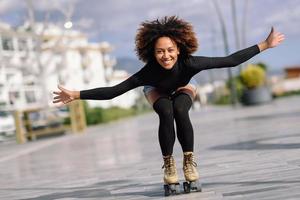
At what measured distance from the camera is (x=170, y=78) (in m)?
4.64

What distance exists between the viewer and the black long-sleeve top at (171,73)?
4602 mm

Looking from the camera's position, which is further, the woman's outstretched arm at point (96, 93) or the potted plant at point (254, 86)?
the potted plant at point (254, 86)

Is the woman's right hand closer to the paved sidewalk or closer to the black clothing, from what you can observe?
the black clothing

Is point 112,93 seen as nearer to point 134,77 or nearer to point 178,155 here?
point 134,77

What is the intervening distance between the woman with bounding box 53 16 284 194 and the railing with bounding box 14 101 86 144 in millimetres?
18256

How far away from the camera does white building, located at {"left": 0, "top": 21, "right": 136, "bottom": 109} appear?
4709cm

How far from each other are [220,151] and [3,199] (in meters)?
3.53

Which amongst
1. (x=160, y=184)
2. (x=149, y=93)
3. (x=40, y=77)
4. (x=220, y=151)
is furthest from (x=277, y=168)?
(x=40, y=77)

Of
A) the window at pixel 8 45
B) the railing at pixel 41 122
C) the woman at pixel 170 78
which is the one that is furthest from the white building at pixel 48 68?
the woman at pixel 170 78

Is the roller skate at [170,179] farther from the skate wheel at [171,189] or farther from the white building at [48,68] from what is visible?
the white building at [48,68]

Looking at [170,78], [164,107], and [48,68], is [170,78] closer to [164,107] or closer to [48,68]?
[164,107]

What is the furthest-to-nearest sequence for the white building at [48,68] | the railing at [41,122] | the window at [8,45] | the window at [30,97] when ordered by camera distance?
the window at [30,97], the window at [8,45], the white building at [48,68], the railing at [41,122]

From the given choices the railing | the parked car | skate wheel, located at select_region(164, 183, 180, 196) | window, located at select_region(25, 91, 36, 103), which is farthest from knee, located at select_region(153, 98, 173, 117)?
window, located at select_region(25, 91, 36, 103)

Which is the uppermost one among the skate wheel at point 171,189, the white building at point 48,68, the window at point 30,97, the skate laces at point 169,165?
the white building at point 48,68
